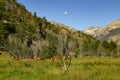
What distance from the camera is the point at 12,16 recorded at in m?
184

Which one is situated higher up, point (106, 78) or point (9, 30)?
point (9, 30)

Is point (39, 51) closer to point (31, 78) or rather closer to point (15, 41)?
point (15, 41)

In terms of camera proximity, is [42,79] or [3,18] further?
[3,18]

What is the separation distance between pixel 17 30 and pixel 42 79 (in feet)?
477

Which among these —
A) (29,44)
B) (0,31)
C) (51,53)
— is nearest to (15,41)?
(0,31)

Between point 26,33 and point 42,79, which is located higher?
point 26,33

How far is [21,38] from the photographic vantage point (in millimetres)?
160500

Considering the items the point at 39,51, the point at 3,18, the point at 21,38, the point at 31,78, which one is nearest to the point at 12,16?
the point at 3,18

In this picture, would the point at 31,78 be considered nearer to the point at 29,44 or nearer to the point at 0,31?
the point at 0,31

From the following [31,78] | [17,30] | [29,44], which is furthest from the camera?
[29,44]

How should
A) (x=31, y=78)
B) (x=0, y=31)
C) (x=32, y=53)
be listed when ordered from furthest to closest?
(x=32, y=53) < (x=0, y=31) < (x=31, y=78)

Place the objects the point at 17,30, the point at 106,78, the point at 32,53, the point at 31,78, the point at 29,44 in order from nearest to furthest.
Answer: the point at 106,78 → the point at 31,78 → the point at 32,53 → the point at 17,30 → the point at 29,44

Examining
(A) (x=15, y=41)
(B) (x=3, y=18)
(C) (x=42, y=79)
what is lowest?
(C) (x=42, y=79)

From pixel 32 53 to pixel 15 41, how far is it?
10953mm
